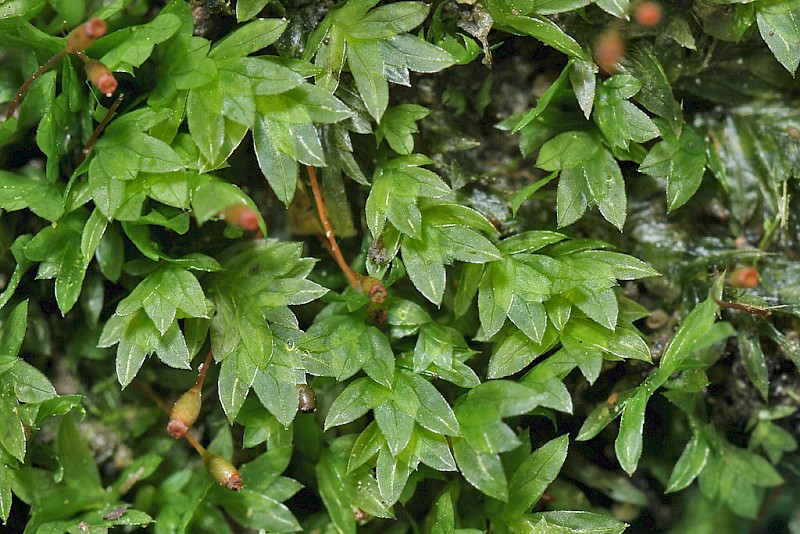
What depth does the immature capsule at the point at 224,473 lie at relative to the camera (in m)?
1.50

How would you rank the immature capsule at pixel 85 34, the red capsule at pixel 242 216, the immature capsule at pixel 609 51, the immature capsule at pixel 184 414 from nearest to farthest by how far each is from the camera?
1. the red capsule at pixel 242 216
2. the immature capsule at pixel 85 34
3. the immature capsule at pixel 184 414
4. the immature capsule at pixel 609 51

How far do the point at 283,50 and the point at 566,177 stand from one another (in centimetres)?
68

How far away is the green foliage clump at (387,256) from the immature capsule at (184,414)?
11mm

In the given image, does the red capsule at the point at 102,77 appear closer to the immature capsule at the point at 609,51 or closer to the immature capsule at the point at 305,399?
the immature capsule at the point at 305,399

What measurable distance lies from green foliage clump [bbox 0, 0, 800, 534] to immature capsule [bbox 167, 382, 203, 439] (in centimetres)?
1

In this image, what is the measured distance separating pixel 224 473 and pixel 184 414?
153mm

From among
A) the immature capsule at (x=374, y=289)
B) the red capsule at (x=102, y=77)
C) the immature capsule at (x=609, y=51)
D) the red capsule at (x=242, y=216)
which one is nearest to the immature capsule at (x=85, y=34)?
the red capsule at (x=102, y=77)

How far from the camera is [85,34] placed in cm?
132

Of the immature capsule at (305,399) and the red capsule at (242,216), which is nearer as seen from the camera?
the red capsule at (242,216)

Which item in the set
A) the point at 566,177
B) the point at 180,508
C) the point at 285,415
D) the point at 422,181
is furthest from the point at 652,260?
the point at 180,508

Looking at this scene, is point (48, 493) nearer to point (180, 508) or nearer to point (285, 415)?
point (180, 508)

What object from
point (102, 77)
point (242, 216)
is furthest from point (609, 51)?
point (102, 77)

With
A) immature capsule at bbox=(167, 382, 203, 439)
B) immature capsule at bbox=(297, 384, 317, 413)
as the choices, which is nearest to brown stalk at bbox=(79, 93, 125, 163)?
immature capsule at bbox=(167, 382, 203, 439)

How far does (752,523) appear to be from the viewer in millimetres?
2012
